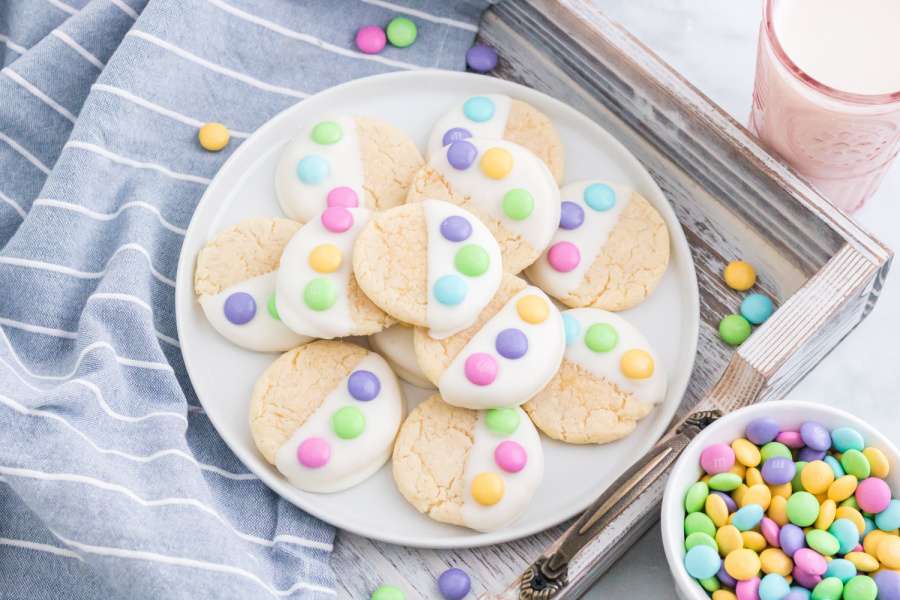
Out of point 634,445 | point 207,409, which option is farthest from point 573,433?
point 207,409

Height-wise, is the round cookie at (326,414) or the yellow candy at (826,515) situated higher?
the yellow candy at (826,515)

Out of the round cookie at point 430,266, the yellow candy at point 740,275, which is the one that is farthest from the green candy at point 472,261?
the yellow candy at point 740,275

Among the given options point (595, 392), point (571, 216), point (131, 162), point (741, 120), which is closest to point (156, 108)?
point (131, 162)

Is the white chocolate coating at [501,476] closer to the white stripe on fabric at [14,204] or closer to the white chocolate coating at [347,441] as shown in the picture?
the white chocolate coating at [347,441]

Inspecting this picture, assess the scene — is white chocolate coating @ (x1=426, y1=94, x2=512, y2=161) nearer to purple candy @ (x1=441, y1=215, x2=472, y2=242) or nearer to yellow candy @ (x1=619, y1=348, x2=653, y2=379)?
purple candy @ (x1=441, y1=215, x2=472, y2=242)

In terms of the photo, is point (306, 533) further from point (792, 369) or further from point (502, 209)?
point (792, 369)
